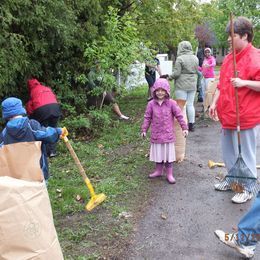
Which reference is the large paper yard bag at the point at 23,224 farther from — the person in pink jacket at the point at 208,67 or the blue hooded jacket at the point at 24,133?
the person in pink jacket at the point at 208,67

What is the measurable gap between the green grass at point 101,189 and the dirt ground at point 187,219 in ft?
0.64


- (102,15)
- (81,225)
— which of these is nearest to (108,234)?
(81,225)

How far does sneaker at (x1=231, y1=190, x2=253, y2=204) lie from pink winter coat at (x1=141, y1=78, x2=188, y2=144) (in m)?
1.25

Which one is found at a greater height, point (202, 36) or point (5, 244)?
point (5, 244)

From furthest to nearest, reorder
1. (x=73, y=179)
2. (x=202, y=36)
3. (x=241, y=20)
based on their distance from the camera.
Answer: (x=202, y=36), (x=73, y=179), (x=241, y=20)

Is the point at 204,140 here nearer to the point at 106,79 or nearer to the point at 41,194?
the point at 106,79

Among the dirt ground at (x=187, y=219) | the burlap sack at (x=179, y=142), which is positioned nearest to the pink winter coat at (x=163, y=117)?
the dirt ground at (x=187, y=219)

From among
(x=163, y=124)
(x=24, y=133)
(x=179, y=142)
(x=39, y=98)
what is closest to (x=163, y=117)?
(x=163, y=124)

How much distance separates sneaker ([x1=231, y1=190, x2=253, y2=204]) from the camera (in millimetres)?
4967

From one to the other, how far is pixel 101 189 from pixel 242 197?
5.81 ft

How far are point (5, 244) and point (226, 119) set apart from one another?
2951mm

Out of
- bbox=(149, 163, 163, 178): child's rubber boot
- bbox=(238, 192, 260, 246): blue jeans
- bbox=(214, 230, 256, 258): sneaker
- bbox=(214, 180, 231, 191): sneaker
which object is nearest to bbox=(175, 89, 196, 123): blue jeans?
bbox=(149, 163, 163, 178): child's rubber boot

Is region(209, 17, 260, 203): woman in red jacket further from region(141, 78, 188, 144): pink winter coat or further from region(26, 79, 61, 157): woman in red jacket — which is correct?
region(26, 79, 61, 157): woman in red jacket

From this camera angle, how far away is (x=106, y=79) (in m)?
8.45
